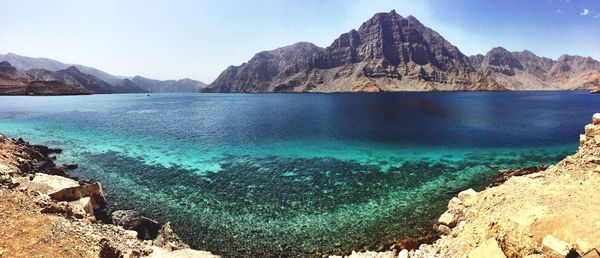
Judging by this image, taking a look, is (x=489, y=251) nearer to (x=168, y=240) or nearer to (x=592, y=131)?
(x=592, y=131)

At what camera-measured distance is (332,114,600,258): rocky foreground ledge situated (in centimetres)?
1720

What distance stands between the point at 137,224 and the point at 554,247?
29881 mm

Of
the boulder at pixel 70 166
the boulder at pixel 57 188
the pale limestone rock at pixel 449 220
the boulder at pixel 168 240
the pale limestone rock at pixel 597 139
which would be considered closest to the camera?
the boulder at pixel 168 240

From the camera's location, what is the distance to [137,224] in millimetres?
27109

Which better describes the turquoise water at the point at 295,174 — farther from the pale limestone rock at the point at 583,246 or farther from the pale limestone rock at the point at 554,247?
the pale limestone rock at the point at 583,246

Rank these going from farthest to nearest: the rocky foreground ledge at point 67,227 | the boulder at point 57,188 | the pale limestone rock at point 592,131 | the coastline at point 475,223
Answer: the pale limestone rock at point 592,131
the boulder at point 57,188
the coastline at point 475,223
the rocky foreground ledge at point 67,227

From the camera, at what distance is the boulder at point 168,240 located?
24030 mm

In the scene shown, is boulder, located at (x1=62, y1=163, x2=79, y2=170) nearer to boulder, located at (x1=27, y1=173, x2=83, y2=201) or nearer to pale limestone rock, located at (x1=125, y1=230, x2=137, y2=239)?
boulder, located at (x1=27, y1=173, x2=83, y2=201)

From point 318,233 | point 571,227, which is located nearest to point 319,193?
point 318,233

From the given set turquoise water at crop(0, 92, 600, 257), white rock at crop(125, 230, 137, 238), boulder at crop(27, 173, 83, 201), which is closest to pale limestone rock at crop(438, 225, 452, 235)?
turquoise water at crop(0, 92, 600, 257)

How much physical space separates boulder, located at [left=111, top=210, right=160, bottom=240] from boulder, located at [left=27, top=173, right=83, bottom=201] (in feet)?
12.4

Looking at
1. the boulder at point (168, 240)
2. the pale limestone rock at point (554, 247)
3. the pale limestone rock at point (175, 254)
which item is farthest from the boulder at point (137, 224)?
the pale limestone rock at point (554, 247)

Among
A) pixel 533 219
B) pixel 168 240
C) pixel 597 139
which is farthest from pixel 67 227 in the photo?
pixel 597 139

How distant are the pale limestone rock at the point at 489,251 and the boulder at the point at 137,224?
2483 centimetres
